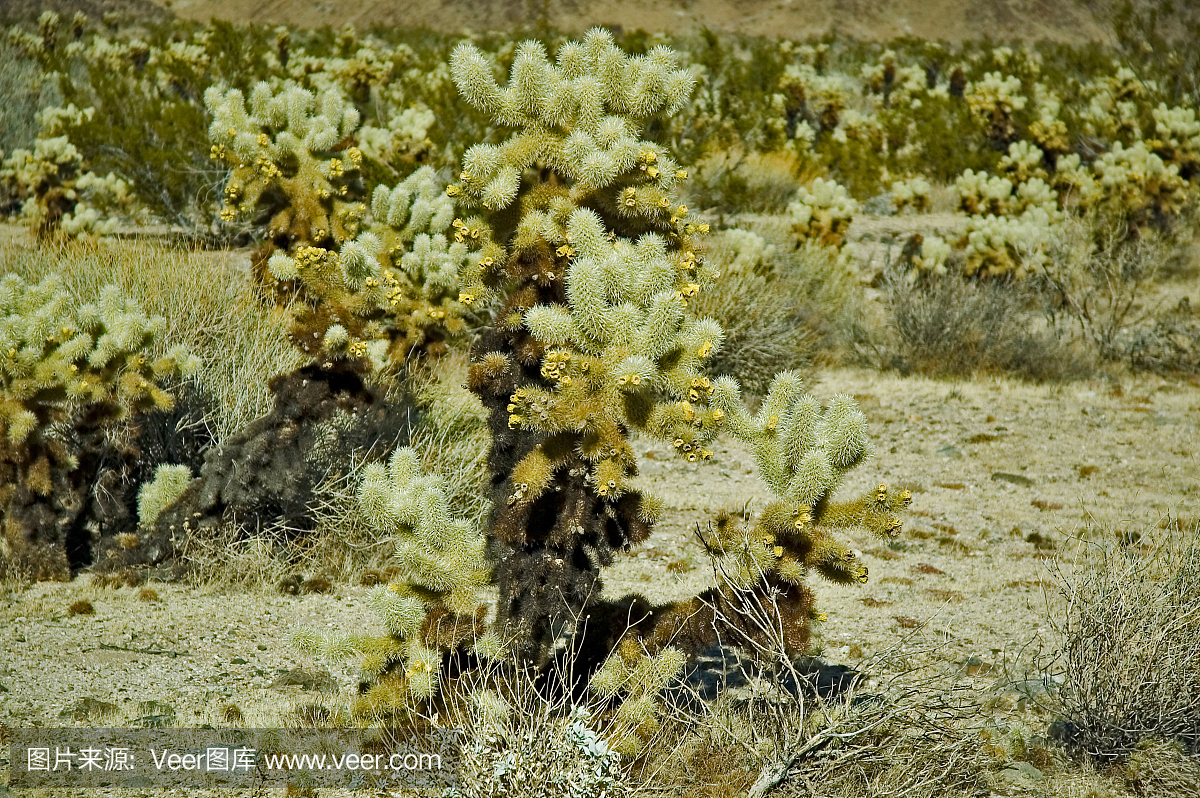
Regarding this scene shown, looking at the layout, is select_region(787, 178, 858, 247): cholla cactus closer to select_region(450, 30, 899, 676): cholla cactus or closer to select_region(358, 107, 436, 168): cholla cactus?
select_region(358, 107, 436, 168): cholla cactus

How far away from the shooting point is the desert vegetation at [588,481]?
352cm

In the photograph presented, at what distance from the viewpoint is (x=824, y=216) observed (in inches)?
479

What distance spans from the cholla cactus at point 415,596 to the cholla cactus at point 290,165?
2883 mm

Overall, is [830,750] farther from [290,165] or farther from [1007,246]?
[1007,246]

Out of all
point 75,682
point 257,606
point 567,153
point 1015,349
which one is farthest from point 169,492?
point 1015,349

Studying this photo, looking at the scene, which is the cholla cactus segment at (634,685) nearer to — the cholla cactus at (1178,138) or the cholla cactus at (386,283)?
the cholla cactus at (386,283)

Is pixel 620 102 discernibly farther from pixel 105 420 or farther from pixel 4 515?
pixel 4 515

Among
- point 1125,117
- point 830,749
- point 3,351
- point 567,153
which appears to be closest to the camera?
point 830,749

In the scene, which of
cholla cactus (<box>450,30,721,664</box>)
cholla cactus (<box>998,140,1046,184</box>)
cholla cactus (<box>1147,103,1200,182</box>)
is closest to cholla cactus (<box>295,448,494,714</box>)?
cholla cactus (<box>450,30,721,664</box>)

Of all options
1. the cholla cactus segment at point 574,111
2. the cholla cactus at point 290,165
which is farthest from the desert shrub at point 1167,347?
the cholla cactus segment at point 574,111

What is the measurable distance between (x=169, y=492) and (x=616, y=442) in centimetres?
307

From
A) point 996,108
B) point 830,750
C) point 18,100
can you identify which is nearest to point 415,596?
point 830,750

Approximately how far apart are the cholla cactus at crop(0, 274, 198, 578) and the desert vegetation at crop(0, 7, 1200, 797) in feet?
0.06

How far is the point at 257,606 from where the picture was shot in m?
5.26
